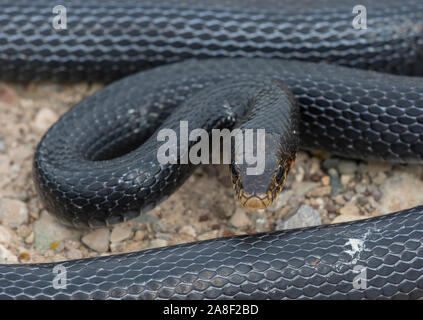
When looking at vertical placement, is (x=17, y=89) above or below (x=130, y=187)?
above

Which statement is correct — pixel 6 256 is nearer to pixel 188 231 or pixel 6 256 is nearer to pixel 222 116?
pixel 188 231

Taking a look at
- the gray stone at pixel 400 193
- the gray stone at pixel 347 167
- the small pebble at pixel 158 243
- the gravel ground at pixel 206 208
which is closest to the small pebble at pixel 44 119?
the gravel ground at pixel 206 208

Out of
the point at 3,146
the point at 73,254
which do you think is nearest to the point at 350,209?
the point at 73,254

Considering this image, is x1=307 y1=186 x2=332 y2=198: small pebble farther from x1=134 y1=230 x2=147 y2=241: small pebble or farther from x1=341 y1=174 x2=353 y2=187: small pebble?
x1=134 y1=230 x2=147 y2=241: small pebble

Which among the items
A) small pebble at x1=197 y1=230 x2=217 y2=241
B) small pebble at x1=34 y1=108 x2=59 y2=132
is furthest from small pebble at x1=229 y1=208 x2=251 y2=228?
small pebble at x1=34 y1=108 x2=59 y2=132

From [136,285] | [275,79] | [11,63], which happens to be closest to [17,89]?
[11,63]

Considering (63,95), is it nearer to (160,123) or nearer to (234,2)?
(160,123)

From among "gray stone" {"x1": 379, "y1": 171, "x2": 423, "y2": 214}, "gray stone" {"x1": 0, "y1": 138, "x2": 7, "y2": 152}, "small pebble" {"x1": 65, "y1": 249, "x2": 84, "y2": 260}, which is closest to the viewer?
"small pebble" {"x1": 65, "y1": 249, "x2": 84, "y2": 260}
